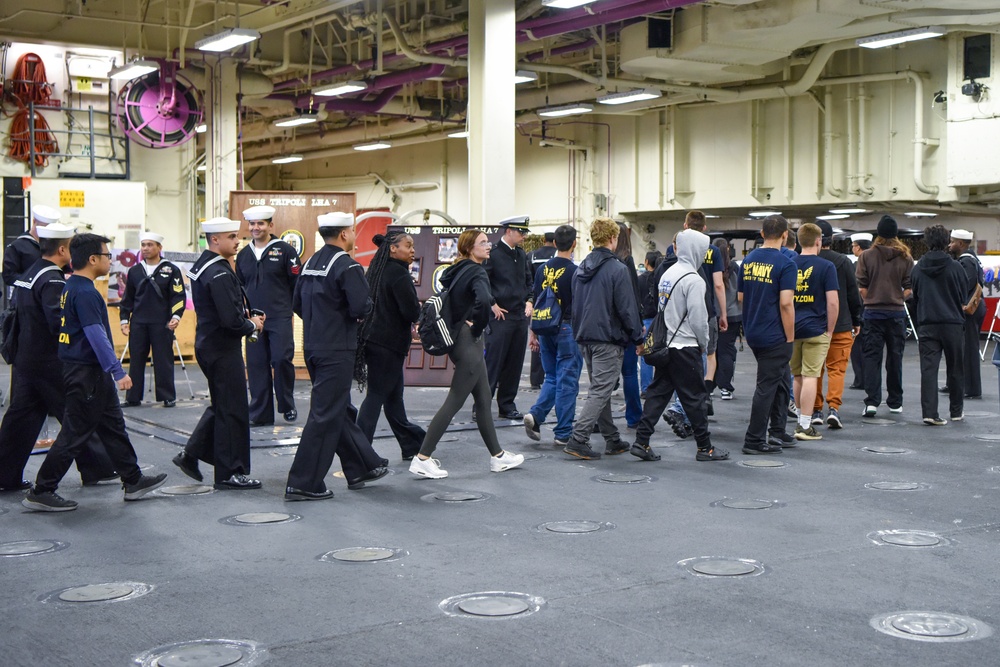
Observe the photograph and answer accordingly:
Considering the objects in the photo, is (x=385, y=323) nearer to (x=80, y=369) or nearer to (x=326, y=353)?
(x=326, y=353)

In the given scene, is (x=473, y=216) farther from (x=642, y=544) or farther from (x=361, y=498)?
(x=642, y=544)

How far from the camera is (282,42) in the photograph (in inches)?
818

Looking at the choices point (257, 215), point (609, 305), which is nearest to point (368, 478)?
point (609, 305)

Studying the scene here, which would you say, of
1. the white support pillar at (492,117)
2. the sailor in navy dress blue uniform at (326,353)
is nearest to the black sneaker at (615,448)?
the sailor in navy dress blue uniform at (326,353)

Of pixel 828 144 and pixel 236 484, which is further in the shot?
pixel 828 144

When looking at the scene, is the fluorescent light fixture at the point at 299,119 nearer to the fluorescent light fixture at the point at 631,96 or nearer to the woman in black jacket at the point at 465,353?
the fluorescent light fixture at the point at 631,96

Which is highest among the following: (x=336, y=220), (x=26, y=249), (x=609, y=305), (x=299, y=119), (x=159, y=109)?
(x=299, y=119)

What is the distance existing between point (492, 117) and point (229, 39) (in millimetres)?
4467

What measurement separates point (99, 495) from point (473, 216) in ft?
25.9

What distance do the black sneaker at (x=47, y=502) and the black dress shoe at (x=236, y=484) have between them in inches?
36.6

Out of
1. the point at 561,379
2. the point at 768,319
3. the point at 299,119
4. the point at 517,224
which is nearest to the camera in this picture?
the point at 768,319

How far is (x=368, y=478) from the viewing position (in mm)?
7109

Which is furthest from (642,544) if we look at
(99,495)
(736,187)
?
(736,187)

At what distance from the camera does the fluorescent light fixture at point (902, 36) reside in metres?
16.2
